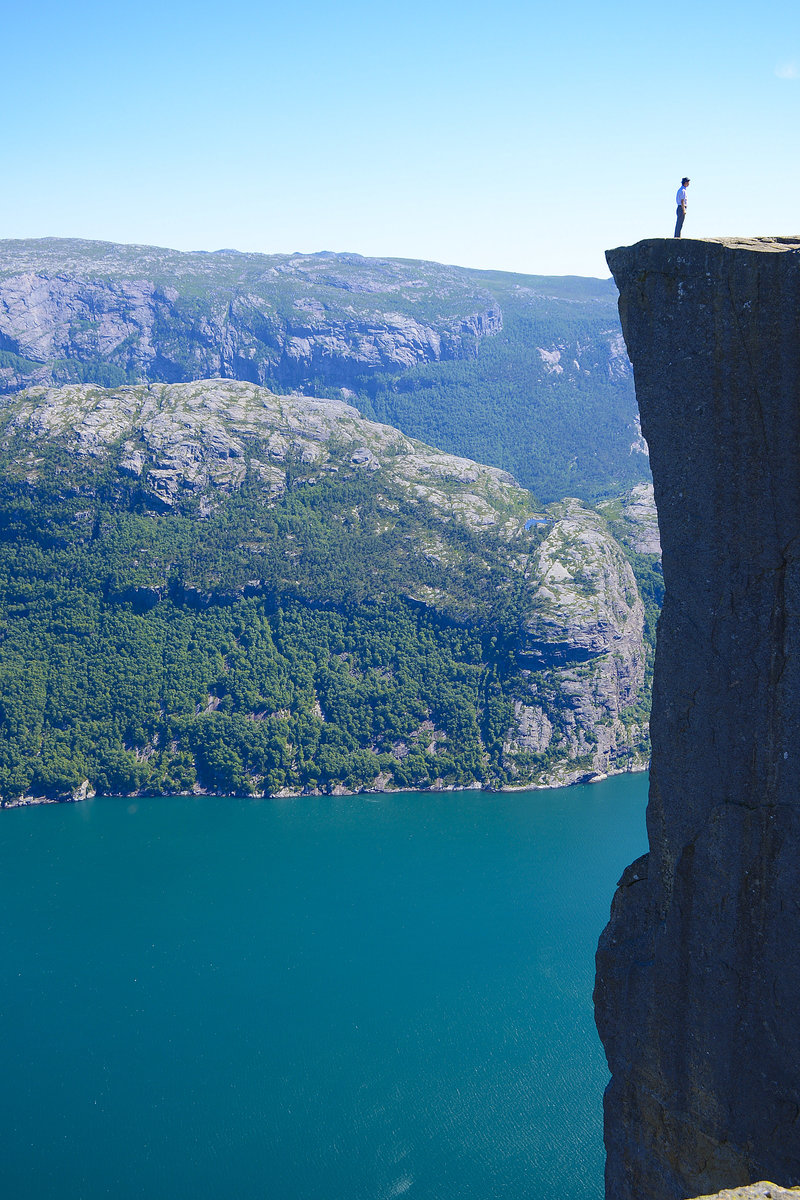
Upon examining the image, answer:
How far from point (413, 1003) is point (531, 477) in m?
160

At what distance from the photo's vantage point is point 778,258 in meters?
7.90

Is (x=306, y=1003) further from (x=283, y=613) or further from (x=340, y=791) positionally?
(x=283, y=613)

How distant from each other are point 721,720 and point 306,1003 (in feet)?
151

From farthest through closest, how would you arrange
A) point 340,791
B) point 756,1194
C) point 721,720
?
point 340,791
point 721,720
point 756,1194

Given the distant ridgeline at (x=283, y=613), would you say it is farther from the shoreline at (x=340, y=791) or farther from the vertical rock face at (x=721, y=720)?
the vertical rock face at (x=721, y=720)

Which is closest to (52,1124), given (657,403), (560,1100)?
(560,1100)

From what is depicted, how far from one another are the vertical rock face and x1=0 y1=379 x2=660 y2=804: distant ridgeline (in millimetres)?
75440

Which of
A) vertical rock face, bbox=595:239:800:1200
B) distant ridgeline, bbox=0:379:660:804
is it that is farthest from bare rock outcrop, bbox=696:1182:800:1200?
distant ridgeline, bbox=0:379:660:804

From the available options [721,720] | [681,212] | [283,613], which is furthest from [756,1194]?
[283,613]

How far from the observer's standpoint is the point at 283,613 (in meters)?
98.2

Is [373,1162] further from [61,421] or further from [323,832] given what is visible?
[61,421]

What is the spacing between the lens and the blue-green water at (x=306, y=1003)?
37750mm

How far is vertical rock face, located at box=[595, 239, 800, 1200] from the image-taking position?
827 cm

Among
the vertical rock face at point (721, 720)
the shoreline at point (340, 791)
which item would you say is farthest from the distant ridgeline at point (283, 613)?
the vertical rock face at point (721, 720)
